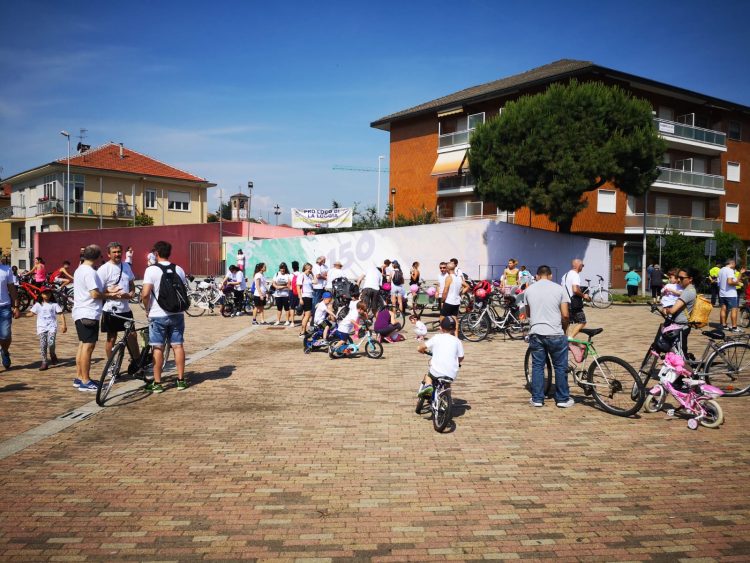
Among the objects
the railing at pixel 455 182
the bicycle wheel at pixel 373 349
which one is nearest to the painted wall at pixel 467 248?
the railing at pixel 455 182

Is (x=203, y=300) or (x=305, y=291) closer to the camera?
(x=305, y=291)

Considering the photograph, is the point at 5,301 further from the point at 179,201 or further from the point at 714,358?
the point at 179,201

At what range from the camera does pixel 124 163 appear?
47312mm

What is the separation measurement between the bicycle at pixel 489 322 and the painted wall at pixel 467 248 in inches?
370

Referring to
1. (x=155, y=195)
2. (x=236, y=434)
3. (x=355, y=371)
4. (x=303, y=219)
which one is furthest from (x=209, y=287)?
(x=155, y=195)

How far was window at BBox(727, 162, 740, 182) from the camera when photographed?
3988 cm

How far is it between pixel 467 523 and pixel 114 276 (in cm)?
622

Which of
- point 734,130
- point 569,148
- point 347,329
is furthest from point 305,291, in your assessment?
point 734,130

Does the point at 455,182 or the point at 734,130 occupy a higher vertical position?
the point at 734,130

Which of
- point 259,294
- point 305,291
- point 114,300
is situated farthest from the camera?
point 259,294

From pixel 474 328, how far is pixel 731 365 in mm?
6044

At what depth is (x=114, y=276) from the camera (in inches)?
311

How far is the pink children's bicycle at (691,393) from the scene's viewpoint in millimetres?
6211

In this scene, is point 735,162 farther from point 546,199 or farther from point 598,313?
point 598,313
